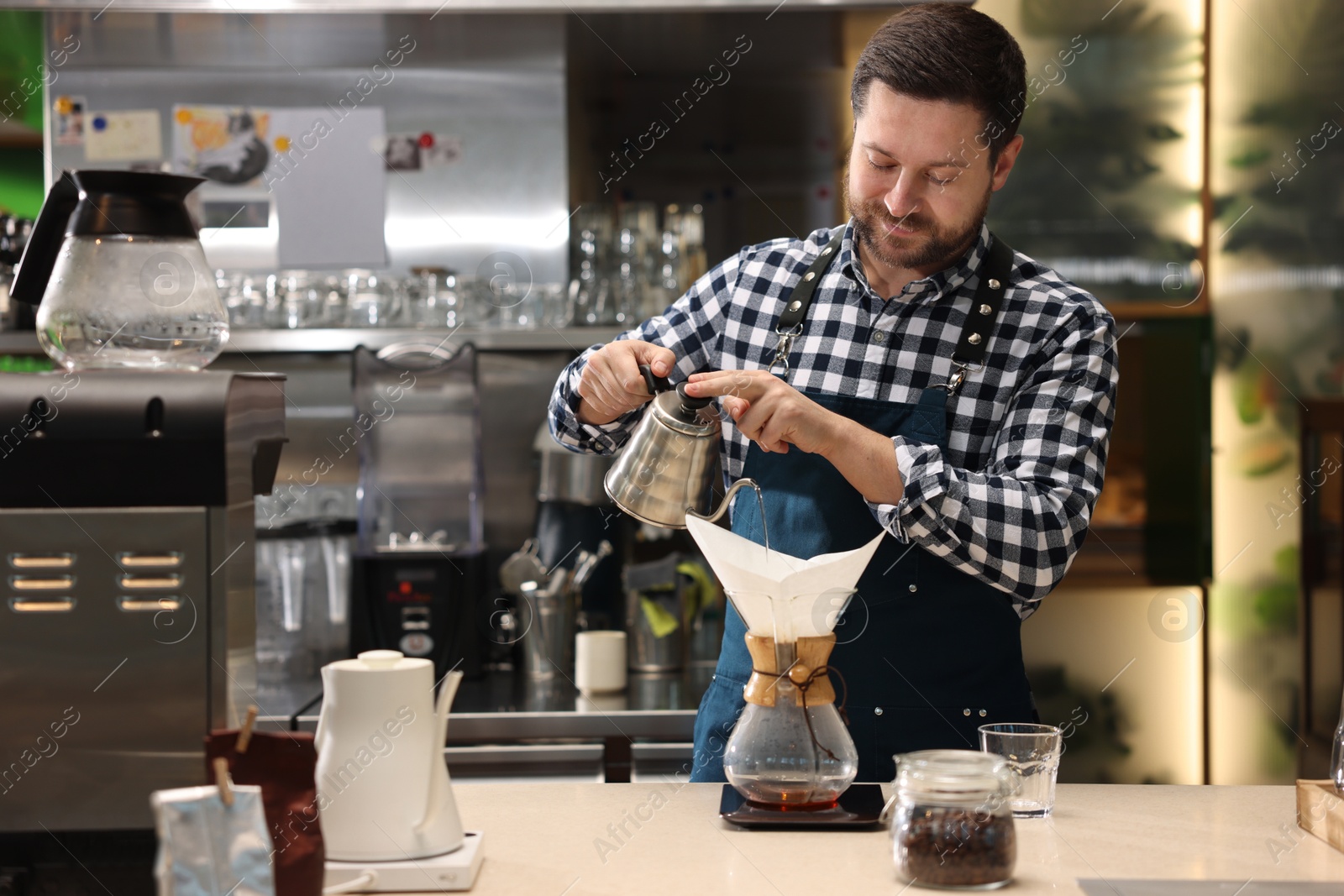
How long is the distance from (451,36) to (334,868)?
2071 mm

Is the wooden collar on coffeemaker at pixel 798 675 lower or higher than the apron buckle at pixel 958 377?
lower

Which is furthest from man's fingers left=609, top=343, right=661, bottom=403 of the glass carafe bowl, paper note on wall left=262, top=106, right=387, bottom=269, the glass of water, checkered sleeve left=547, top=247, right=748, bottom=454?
paper note on wall left=262, top=106, right=387, bottom=269

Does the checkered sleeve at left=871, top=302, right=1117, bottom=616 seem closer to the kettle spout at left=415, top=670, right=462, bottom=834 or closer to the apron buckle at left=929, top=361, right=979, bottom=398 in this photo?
the apron buckle at left=929, top=361, right=979, bottom=398

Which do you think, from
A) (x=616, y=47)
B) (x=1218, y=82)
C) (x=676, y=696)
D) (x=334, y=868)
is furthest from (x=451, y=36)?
(x=334, y=868)

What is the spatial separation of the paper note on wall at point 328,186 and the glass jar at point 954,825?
85.2 inches

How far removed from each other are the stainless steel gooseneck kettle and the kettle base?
1.70 feet

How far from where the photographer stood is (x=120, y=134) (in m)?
2.85

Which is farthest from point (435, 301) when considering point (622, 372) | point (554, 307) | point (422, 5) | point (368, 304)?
point (622, 372)

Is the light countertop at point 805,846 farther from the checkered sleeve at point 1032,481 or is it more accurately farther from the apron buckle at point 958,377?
the apron buckle at point 958,377

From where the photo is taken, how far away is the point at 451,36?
2707 millimetres

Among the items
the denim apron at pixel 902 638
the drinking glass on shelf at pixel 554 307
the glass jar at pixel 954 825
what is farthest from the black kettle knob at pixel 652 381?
Answer: the drinking glass on shelf at pixel 554 307

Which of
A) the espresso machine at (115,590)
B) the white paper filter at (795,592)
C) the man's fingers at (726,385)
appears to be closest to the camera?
the white paper filter at (795,592)

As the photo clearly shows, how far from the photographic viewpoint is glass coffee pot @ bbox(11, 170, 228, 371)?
1.33 meters

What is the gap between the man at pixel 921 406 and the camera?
149 cm
